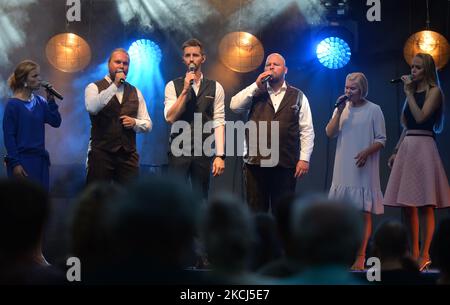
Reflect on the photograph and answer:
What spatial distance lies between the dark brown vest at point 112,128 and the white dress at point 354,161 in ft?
5.20

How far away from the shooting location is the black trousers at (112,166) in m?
5.55

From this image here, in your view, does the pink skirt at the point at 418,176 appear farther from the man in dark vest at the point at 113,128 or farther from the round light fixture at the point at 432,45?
the man in dark vest at the point at 113,128

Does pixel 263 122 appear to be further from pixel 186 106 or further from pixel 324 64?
pixel 324 64

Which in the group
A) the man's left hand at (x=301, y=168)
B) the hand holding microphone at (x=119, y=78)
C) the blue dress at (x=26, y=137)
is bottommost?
the man's left hand at (x=301, y=168)

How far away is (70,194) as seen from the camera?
22.4ft

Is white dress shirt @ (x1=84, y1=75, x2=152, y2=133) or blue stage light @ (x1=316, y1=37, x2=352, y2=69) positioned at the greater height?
blue stage light @ (x1=316, y1=37, x2=352, y2=69)

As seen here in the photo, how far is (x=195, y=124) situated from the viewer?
5.61 metres

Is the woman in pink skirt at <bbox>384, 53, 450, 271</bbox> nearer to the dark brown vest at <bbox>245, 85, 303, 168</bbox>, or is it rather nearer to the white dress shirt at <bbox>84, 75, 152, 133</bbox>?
the dark brown vest at <bbox>245, 85, 303, 168</bbox>

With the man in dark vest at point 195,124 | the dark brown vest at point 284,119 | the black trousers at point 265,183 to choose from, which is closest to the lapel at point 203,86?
the man in dark vest at point 195,124

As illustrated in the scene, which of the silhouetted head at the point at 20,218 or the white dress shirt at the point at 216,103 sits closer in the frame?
the silhouetted head at the point at 20,218

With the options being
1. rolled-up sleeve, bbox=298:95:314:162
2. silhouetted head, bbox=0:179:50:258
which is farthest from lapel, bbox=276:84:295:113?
silhouetted head, bbox=0:179:50:258

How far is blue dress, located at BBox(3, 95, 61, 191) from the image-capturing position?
17.8 feet
